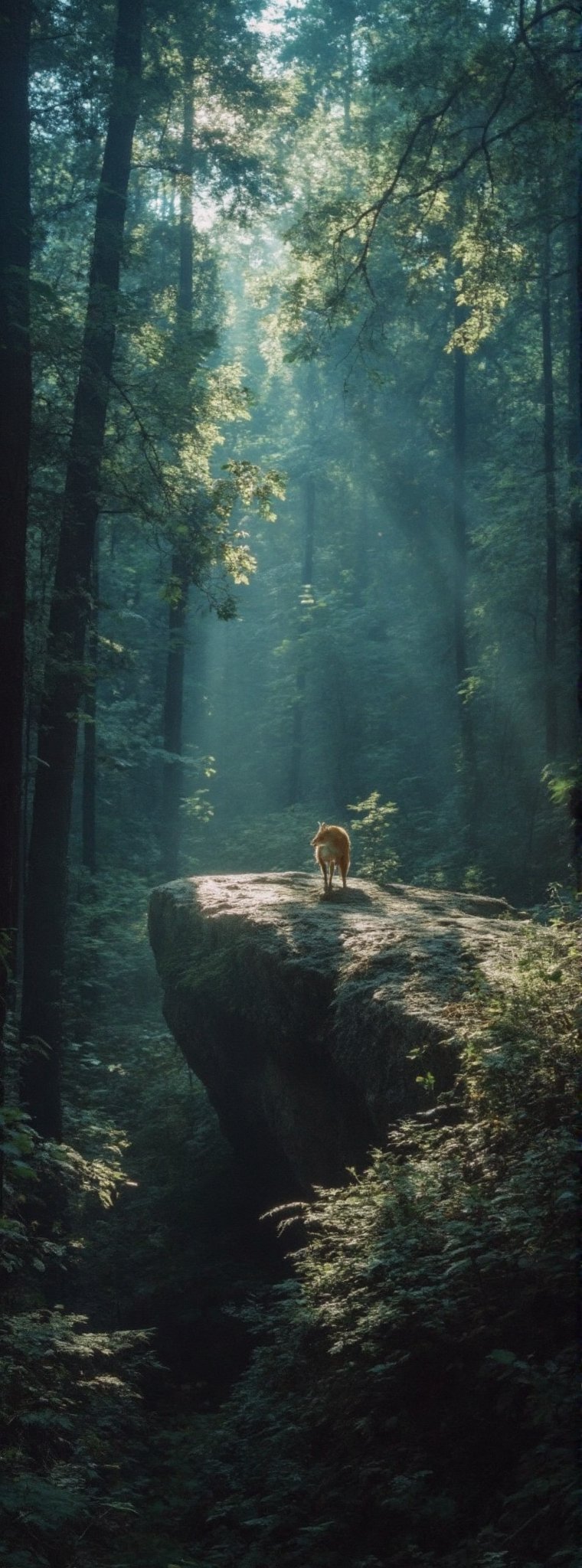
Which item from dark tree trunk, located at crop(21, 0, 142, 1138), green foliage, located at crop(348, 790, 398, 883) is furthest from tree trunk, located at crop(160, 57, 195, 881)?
dark tree trunk, located at crop(21, 0, 142, 1138)

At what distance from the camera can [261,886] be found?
13.0m

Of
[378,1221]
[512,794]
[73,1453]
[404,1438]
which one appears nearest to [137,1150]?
[73,1453]

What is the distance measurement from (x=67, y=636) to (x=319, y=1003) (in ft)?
15.6

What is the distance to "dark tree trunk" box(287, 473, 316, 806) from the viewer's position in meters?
33.7

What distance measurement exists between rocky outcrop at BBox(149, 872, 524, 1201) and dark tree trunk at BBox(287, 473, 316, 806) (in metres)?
20.5

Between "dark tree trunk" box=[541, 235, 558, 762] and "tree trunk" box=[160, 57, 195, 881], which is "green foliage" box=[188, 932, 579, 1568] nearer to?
"dark tree trunk" box=[541, 235, 558, 762]

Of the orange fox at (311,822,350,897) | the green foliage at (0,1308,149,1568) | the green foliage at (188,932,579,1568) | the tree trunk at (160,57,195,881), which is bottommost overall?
the green foliage at (0,1308,149,1568)

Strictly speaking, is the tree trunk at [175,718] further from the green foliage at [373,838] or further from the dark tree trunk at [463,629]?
the dark tree trunk at [463,629]

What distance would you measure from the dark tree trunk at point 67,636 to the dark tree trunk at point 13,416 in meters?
2.28

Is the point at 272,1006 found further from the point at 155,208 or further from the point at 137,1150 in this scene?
the point at 155,208

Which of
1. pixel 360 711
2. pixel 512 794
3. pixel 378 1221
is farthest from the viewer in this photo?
pixel 360 711

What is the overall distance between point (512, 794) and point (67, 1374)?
18757 millimetres

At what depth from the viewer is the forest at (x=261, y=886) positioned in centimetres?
432

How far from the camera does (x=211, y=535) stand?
12.2m
